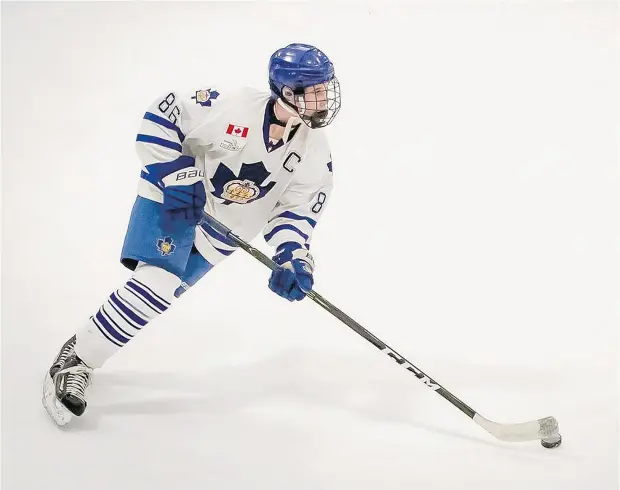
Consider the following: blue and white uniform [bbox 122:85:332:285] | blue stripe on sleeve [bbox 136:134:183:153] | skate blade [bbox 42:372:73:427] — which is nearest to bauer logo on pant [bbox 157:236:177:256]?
blue and white uniform [bbox 122:85:332:285]

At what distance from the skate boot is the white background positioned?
63 millimetres

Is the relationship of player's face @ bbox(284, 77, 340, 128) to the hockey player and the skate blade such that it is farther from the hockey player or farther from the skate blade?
the skate blade

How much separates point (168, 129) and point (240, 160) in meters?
0.24

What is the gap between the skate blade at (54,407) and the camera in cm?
259

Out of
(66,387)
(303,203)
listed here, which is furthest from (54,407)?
(303,203)

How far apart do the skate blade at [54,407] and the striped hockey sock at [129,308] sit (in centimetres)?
17

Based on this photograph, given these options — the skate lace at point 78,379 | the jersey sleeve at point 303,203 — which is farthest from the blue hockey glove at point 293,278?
the skate lace at point 78,379

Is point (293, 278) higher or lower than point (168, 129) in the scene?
lower

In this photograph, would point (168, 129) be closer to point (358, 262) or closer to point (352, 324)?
point (352, 324)

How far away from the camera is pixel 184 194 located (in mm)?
2570

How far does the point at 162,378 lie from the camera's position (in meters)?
2.96

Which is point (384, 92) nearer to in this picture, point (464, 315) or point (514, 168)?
point (514, 168)

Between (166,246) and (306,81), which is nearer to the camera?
(306,81)
